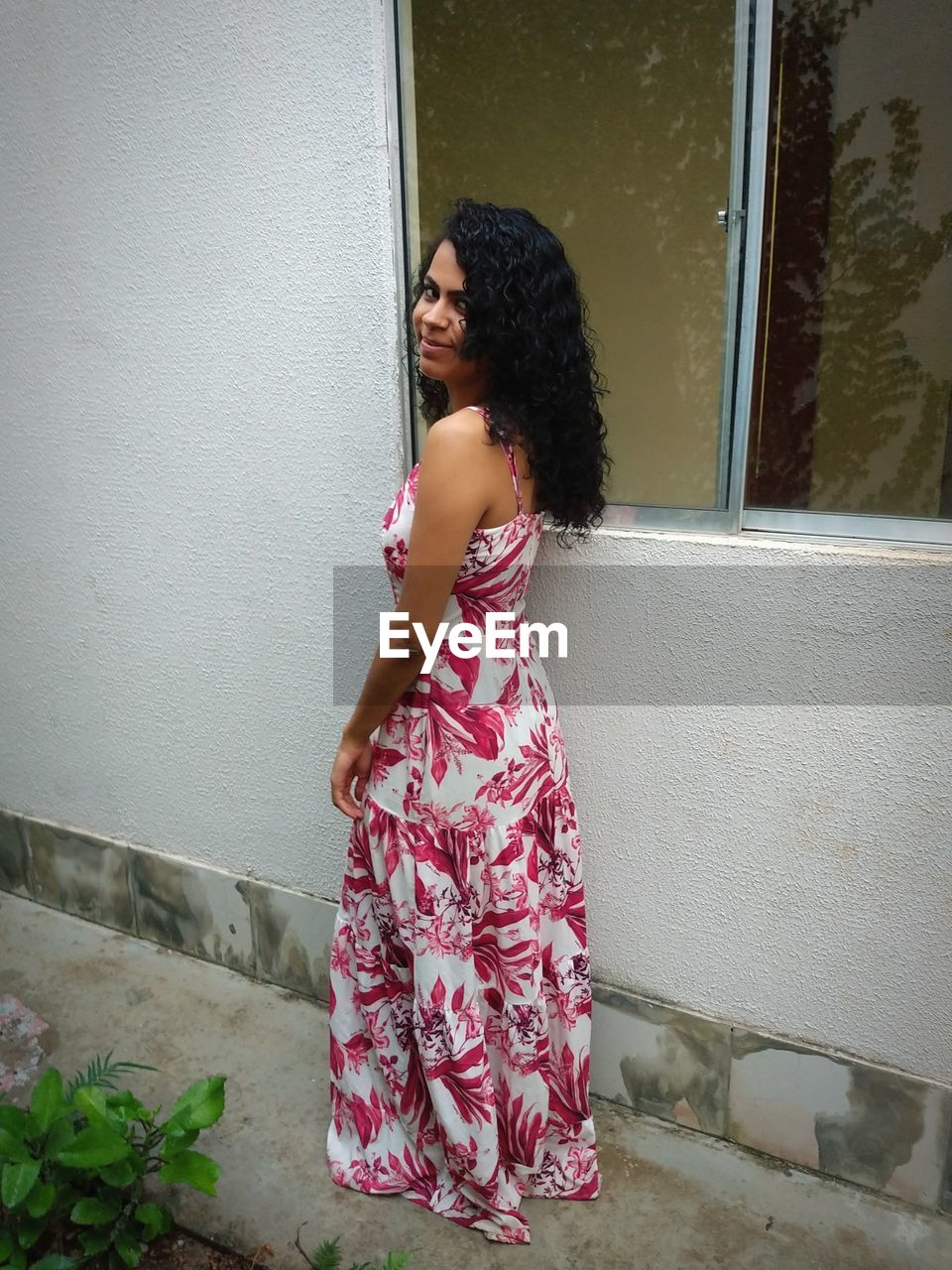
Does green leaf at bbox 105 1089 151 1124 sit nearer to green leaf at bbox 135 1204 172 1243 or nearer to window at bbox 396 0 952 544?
green leaf at bbox 135 1204 172 1243

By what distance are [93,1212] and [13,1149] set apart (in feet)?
0.64

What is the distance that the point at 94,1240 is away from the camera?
1.92 m

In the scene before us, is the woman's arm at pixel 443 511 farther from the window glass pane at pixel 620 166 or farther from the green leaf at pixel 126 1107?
the green leaf at pixel 126 1107

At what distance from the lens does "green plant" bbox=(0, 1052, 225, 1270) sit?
184 centimetres

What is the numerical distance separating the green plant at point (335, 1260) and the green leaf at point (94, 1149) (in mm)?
415

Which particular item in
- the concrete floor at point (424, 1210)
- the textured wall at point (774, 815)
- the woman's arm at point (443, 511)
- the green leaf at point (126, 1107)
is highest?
the woman's arm at point (443, 511)

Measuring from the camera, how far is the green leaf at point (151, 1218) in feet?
6.39

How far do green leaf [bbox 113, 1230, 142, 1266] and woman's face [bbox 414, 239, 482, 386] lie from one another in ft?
5.71

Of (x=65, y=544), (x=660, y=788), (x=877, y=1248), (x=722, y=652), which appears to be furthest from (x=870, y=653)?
(x=65, y=544)

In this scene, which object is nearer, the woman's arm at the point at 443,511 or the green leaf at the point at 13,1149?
the woman's arm at the point at 443,511

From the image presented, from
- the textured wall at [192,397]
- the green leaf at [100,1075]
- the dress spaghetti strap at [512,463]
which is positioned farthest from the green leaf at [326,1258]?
the dress spaghetti strap at [512,463]

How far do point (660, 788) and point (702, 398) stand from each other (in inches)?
32.2
